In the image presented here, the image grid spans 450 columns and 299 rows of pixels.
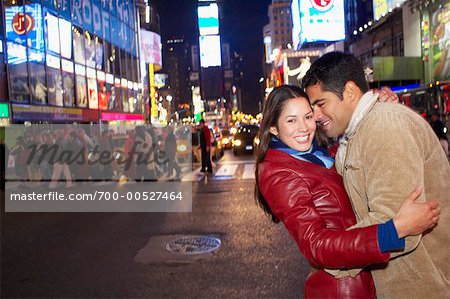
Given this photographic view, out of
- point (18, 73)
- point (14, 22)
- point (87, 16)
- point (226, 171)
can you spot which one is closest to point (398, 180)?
point (226, 171)

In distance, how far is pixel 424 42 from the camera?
3203 centimetres

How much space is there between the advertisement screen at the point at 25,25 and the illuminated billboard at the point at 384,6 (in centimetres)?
2526

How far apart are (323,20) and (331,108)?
49709 mm

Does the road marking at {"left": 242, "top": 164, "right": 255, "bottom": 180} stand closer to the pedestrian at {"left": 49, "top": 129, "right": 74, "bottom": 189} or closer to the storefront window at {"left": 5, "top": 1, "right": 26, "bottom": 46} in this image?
the pedestrian at {"left": 49, "top": 129, "right": 74, "bottom": 189}

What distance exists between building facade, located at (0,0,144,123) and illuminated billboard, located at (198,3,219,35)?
75.7 meters

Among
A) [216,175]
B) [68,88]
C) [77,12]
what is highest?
[77,12]

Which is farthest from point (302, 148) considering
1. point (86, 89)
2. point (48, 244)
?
point (86, 89)

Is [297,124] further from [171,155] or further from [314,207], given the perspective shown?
[171,155]

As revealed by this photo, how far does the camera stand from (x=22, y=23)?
2644 centimetres

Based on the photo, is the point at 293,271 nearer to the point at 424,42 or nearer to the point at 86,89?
the point at 424,42

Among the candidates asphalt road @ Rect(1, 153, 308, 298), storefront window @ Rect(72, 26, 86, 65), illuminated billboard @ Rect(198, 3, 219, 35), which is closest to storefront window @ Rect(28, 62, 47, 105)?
storefront window @ Rect(72, 26, 86, 65)

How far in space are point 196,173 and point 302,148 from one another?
693 inches

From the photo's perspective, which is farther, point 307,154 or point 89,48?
point 89,48

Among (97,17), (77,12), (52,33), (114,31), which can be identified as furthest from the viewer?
(114,31)
